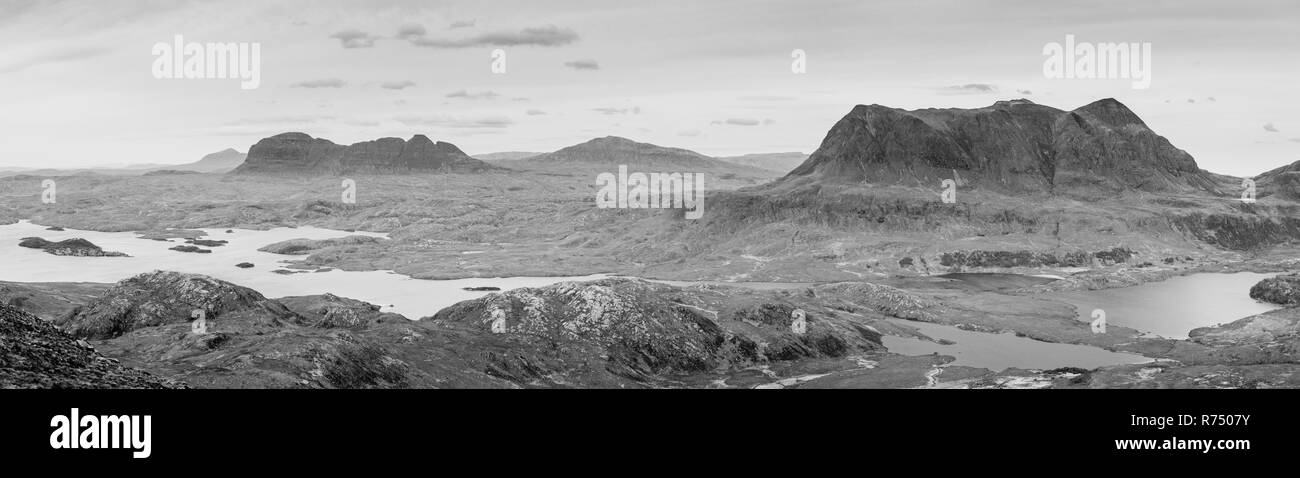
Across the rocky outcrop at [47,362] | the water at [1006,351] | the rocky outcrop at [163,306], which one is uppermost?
the rocky outcrop at [47,362]

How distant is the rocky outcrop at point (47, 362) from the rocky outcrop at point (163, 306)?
80.9 meters

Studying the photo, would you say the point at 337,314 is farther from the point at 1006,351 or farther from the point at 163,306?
the point at 1006,351

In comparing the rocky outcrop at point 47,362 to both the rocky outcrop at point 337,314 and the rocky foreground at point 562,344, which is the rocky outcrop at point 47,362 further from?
the rocky outcrop at point 337,314

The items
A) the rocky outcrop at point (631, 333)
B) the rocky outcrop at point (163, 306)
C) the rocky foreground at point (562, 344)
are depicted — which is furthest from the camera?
the rocky outcrop at point (631, 333)

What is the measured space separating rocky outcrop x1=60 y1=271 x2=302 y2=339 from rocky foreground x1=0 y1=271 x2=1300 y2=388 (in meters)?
0.28

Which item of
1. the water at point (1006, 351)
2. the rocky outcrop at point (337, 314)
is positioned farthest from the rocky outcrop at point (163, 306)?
the water at point (1006, 351)

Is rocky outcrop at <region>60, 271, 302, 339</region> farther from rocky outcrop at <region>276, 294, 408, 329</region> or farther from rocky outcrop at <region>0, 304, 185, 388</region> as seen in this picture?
rocky outcrop at <region>0, 304, 185, 388</region>

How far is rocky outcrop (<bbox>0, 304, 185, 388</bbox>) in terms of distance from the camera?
45.1 metres

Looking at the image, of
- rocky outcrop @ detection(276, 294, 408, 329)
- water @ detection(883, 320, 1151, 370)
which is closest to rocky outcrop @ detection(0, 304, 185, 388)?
rocky outcrop @ detection(276, 294, 408, 329)

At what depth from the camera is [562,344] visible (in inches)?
5477

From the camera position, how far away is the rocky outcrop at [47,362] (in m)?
45.1

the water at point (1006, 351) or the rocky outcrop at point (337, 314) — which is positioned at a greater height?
the rocky outcrop at point (337, 314)
